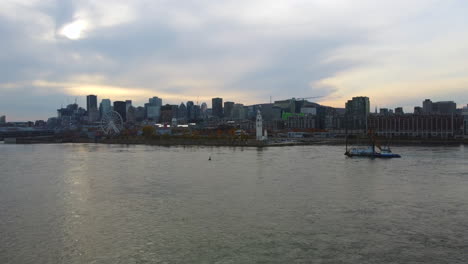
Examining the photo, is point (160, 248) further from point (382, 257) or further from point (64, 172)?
point (64, 172)

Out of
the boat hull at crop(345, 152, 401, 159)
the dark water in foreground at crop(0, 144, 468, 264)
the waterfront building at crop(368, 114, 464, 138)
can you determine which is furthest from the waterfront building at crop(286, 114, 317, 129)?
the dark water in foreground at crop(0, 144, 468, 264)

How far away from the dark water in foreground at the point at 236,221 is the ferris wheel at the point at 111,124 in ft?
404

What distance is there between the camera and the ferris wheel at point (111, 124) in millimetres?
149000

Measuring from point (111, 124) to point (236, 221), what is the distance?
140074mm

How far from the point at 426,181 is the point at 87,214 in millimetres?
23962

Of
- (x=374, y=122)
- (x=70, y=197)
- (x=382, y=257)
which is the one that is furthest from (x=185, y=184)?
(x=374, y=122)

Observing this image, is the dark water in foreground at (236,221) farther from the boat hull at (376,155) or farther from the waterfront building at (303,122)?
the waterfront building at (303,122)

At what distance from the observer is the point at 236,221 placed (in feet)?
57.1

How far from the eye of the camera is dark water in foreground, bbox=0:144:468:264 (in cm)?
1327

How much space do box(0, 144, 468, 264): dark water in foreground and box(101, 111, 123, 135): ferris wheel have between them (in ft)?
404

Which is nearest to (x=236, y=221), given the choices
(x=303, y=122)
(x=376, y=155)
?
(x=376, y=155)

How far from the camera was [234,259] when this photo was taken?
12773 mm

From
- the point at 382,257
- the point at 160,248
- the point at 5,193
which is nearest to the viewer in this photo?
the point at 382,257

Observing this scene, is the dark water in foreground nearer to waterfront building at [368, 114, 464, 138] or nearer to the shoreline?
the shoreline
